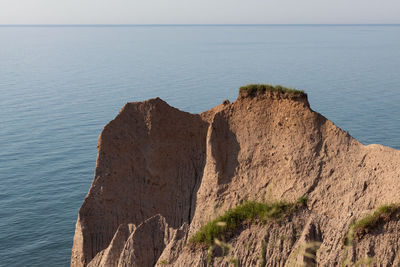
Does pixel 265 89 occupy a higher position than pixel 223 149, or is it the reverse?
pixel 265 89

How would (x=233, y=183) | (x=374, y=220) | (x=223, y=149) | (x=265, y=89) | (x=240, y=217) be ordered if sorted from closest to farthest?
(x=374, y=220)
(x=240, y=217)
(x=233, y=183)
(x=265, y=89)
(x=223, y=149)

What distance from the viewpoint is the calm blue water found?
33.9 meters

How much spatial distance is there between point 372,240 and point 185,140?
399 inches

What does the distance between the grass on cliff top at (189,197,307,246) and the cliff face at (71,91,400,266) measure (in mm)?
288

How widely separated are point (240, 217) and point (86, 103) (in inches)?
2473

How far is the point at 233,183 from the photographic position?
20312mm

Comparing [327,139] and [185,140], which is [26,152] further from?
[327,139]

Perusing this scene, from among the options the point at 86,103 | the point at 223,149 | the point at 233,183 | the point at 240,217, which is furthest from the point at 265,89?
the point at 86,103

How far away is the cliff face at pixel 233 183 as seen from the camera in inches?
642

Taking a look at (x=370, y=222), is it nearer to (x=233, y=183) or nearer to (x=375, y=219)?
(x=375, y=219)

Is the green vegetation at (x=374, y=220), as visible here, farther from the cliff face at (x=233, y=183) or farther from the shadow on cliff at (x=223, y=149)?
the shadow on cliff at (x=223, y=149)

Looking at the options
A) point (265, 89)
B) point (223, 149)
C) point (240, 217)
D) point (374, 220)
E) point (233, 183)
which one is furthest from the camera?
point (223, 149)

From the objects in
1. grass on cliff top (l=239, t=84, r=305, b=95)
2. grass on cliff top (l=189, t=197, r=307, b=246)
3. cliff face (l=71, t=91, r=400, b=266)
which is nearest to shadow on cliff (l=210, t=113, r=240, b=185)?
cliff face (l=71, t=91, r=400, b=266)

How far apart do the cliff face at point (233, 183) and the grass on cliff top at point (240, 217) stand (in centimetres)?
29
